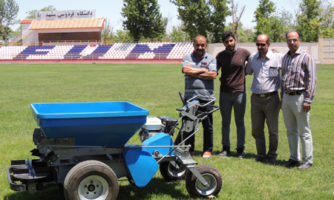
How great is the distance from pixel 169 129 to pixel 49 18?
3237 inches

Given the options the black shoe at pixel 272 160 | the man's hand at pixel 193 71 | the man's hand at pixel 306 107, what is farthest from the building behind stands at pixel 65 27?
the man's hand at pixel 306 107

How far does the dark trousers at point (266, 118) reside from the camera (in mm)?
6742

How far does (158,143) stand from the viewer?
5.01 meters

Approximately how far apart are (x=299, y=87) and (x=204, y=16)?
66.4 metres

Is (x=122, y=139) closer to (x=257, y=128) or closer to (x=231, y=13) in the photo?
(x=257, y=128)

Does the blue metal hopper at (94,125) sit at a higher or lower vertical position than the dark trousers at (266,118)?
higher

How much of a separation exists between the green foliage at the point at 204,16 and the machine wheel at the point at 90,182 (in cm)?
6758

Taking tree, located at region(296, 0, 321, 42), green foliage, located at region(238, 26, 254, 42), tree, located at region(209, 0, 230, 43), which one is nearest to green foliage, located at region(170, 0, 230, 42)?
tree, located at region(209, 0, 230, 43)

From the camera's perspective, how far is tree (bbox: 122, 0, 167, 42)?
244 ft

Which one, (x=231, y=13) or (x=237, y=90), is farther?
(x=231, y=13)

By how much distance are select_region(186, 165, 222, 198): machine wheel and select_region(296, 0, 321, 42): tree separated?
230 ft

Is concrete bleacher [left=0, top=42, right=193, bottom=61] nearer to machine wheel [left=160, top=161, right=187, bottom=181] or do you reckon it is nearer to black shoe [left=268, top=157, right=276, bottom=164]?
black shoe [left=268, top=157, right=276, bottom=164]

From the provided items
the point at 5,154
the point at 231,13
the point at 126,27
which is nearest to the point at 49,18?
the point at 126,27

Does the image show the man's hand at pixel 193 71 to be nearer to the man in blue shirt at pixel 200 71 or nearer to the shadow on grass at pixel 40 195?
the man in blue shirt at pixel 200 71
